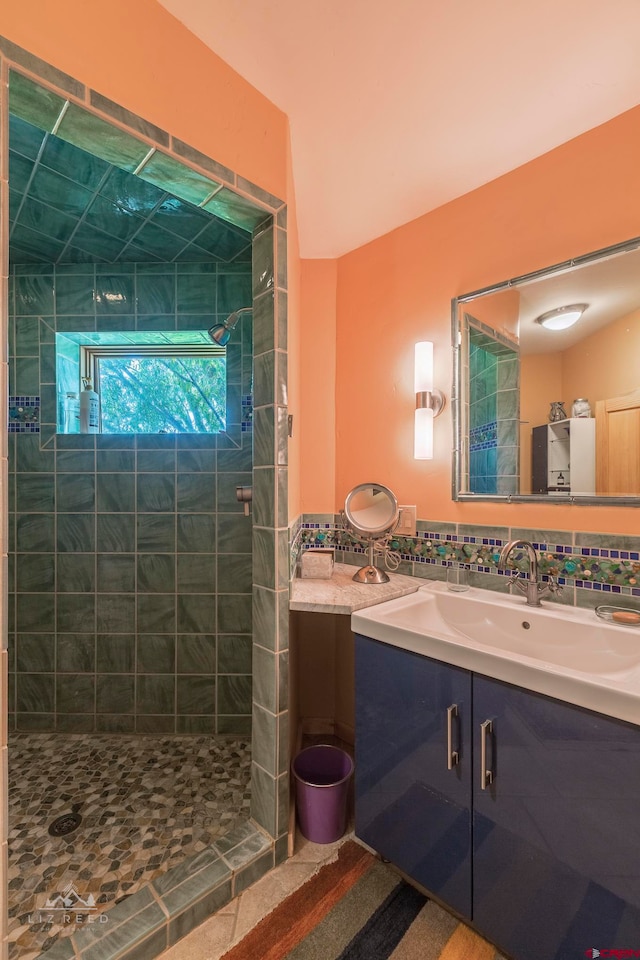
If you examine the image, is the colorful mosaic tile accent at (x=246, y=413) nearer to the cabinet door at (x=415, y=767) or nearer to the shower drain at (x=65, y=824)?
the cabinet door at (x=415, y=767)

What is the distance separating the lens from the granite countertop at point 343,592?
1.30 m

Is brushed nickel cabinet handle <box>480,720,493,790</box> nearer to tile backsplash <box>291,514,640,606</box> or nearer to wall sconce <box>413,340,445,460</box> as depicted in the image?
tile backsplash <box>291,514,640,606</box>

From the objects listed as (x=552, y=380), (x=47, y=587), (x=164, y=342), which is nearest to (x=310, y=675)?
(x=47, y=587)

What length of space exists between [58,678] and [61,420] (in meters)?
1.28

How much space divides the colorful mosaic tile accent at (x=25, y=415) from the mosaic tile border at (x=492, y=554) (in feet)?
4.66

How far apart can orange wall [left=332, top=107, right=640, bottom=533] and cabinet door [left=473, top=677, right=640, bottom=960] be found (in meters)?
0.63

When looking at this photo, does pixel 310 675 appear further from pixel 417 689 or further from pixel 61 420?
pixel 61 420

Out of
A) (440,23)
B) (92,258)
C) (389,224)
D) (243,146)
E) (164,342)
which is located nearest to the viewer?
(440,23)

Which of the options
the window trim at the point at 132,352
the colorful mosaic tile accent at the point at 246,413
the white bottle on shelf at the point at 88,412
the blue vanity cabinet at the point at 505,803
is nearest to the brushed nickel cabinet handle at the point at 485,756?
the blue vanity cabinet at the point at 505,803

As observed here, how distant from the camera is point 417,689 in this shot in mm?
1117

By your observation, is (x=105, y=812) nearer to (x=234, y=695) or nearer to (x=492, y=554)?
(x=234, y=695)

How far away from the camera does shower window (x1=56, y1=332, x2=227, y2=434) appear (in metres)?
2.19

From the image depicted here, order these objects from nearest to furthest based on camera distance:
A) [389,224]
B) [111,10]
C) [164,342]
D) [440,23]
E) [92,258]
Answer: [111,10] < [440,23] < [389,224] < [92,258] < [164,342]

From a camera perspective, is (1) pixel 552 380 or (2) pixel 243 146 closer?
(2) pixel 243 146
